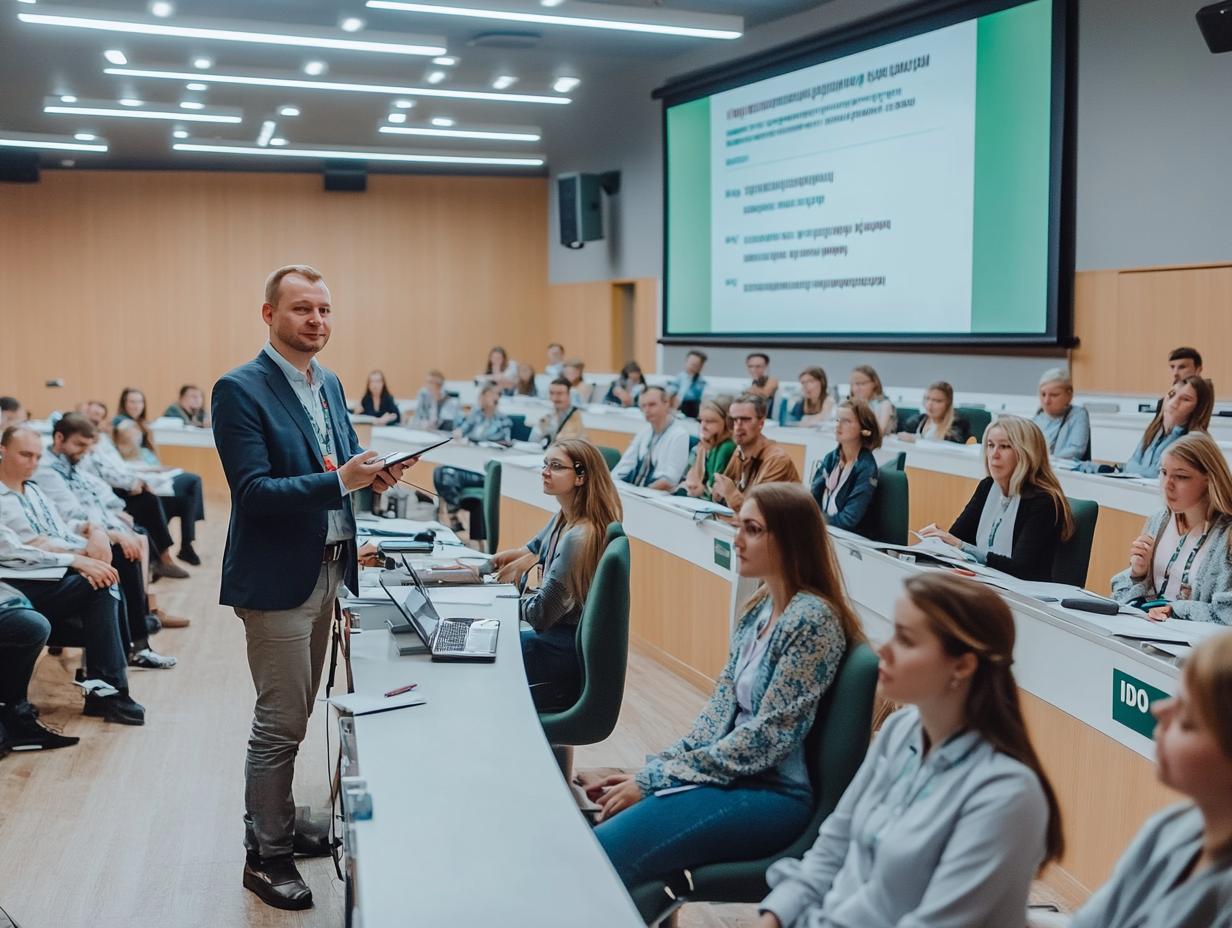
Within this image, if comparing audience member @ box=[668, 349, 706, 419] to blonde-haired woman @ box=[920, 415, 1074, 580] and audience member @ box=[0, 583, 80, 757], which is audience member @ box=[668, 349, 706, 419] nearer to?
blonde-haired woman @ box=[920, 415, 1074, 580]

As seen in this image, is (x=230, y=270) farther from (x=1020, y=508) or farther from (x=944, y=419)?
(x=1020, y=508)

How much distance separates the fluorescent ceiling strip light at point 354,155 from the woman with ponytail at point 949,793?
1297 cm

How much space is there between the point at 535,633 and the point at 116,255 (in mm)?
13880

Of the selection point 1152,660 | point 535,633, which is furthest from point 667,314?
point 1152,660

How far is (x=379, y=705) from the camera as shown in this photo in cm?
258

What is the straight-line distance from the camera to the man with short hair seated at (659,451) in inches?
257

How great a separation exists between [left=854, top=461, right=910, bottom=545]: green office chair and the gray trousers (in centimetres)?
249

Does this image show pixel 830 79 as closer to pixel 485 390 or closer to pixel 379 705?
pixel 485 390

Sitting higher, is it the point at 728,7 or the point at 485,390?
the point at 728,7

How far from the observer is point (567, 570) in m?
3.50

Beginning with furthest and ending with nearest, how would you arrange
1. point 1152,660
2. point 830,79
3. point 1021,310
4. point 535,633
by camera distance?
point 830,79 < point 1021,310 < point 535,633 < point 1152,660

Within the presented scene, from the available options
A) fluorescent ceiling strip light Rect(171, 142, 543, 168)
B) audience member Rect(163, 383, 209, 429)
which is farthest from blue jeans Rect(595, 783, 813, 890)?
fluorescent ceiling strip light Rect(171, 142, 543, 168)

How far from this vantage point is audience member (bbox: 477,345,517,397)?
43.9 feet

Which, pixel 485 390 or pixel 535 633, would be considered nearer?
pixel 535 633
